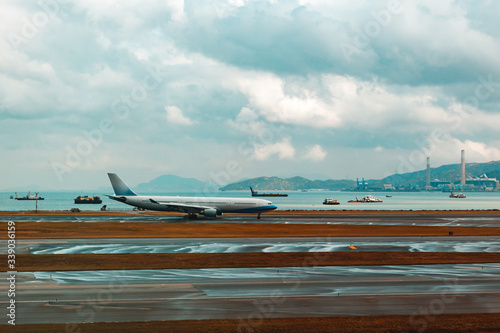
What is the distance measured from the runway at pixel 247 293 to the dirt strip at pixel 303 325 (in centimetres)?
83

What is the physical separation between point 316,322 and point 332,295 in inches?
204

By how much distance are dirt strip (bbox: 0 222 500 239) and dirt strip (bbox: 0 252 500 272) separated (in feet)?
54.1

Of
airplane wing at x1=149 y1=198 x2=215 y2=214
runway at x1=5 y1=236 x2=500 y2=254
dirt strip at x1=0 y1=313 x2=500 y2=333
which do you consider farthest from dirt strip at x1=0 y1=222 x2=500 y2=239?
dirt strip at x1=0 y1=313 x2=500 y2=333

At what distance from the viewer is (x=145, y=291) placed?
24781 mm

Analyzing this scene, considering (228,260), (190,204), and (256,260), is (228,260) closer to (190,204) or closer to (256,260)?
(256,260)

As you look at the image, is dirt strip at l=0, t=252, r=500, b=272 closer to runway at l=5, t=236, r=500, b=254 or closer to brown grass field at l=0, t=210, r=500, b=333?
brown grass field at l=0, t=210, r=500, b=333

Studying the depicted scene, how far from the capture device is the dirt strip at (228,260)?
33094mm

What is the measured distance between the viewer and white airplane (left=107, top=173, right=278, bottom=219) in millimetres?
82281

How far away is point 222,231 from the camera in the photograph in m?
61.3

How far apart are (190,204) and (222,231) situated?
2423 cm

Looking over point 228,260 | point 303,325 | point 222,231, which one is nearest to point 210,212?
point 222,231

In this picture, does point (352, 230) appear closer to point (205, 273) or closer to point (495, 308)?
point (205, 273)

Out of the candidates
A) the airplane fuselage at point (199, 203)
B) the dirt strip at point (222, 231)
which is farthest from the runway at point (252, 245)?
the airplane fuselage at point (199, 203)

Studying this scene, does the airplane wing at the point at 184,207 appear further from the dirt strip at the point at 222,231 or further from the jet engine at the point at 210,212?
the dirt strip at the point at 222,231
